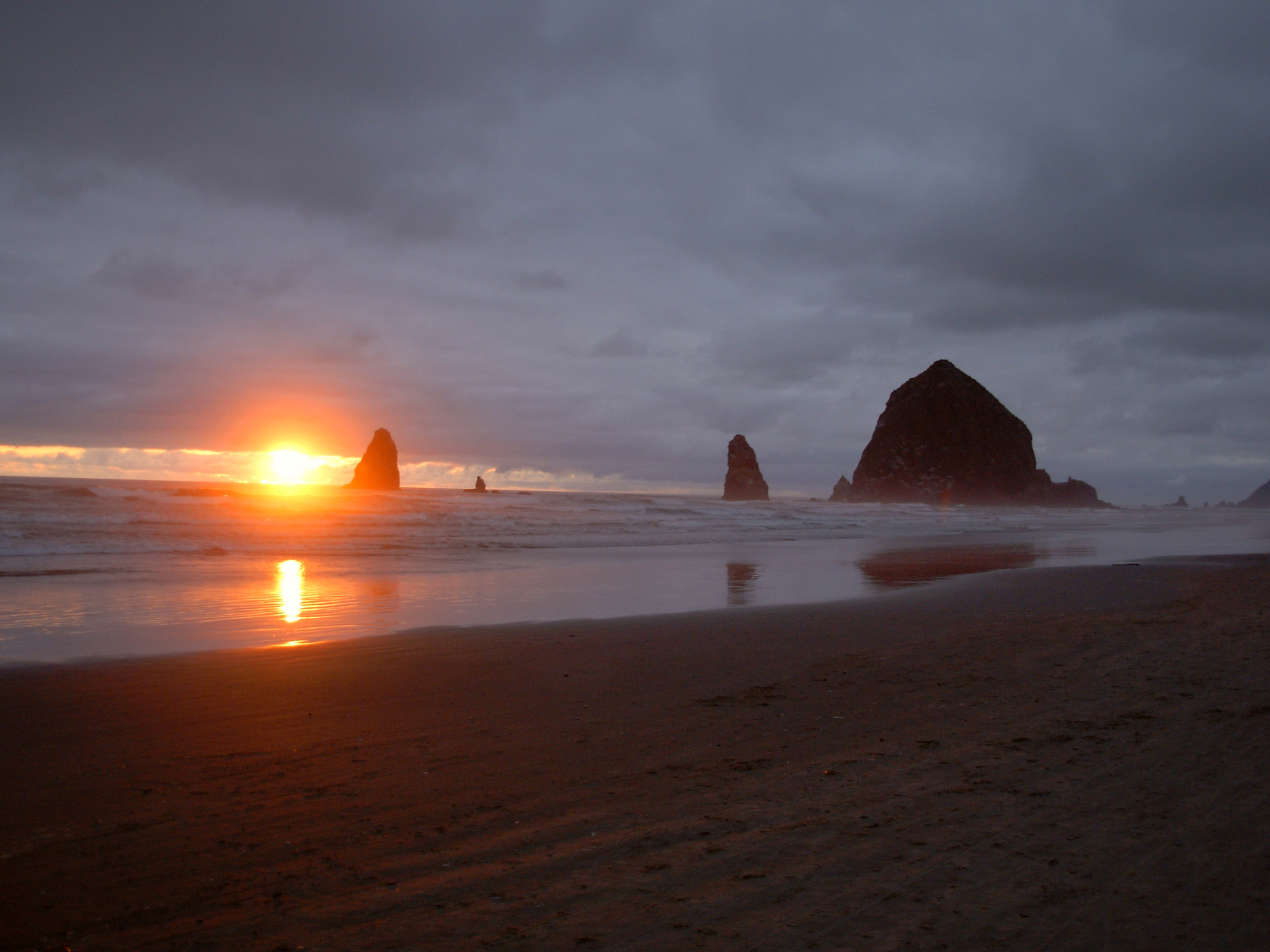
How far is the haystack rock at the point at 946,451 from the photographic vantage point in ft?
347

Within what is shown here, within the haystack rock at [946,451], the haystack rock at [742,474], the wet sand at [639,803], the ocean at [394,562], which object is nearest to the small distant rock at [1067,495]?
the haystack rock at [946,451]

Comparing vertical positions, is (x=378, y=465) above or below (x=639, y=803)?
above

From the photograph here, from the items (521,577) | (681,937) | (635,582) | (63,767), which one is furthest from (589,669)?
(521,577)

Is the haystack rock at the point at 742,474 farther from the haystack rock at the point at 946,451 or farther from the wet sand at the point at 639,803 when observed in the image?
the wet sand at the point at 639,803

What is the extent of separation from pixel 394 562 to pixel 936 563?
14.0m

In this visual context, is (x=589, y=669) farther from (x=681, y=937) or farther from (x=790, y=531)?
(x=790, y=531)

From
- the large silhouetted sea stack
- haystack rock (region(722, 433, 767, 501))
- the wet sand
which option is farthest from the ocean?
haystack rock (region(722, 433, 767, 501))

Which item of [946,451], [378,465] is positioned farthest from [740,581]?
[946,451]

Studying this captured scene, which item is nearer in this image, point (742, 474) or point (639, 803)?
point (639, 803)

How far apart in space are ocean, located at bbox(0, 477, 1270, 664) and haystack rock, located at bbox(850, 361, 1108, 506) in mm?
65752

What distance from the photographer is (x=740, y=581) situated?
15.1m

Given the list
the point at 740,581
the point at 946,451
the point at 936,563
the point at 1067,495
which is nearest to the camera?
the point at 740,581

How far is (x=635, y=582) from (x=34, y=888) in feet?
38.7

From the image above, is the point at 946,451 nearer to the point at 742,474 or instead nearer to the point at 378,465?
the point at 742,474
